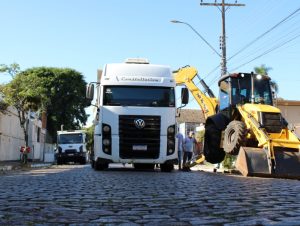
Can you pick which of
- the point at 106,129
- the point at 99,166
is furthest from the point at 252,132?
the point at 99,166

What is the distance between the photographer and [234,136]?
1491cm

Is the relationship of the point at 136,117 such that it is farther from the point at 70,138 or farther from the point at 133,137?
the point at 70,138

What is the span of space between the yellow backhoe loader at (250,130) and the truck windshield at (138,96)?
1.97 m

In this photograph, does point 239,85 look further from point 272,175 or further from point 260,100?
point 272,175

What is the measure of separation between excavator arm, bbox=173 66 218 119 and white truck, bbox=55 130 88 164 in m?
20.5

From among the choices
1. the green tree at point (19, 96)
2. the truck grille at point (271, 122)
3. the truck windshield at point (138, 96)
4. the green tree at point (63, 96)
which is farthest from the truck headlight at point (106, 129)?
the green tree at point (63, 96)

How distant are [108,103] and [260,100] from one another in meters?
4.86

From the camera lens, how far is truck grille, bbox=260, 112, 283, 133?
14.5 m

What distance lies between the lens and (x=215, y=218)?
4.97 metres

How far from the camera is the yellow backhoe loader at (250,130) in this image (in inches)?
511

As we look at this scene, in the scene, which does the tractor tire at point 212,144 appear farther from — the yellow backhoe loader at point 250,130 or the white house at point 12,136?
the white house at point 12,136

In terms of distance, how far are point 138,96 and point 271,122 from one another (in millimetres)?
4179

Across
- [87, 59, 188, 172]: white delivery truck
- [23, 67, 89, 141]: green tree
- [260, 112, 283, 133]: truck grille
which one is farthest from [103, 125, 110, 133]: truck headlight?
[23, 67, 89, 141]: green tree

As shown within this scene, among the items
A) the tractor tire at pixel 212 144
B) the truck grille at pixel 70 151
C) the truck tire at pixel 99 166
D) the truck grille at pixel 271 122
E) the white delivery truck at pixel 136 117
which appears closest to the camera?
the truck grille at pixel 271 122
